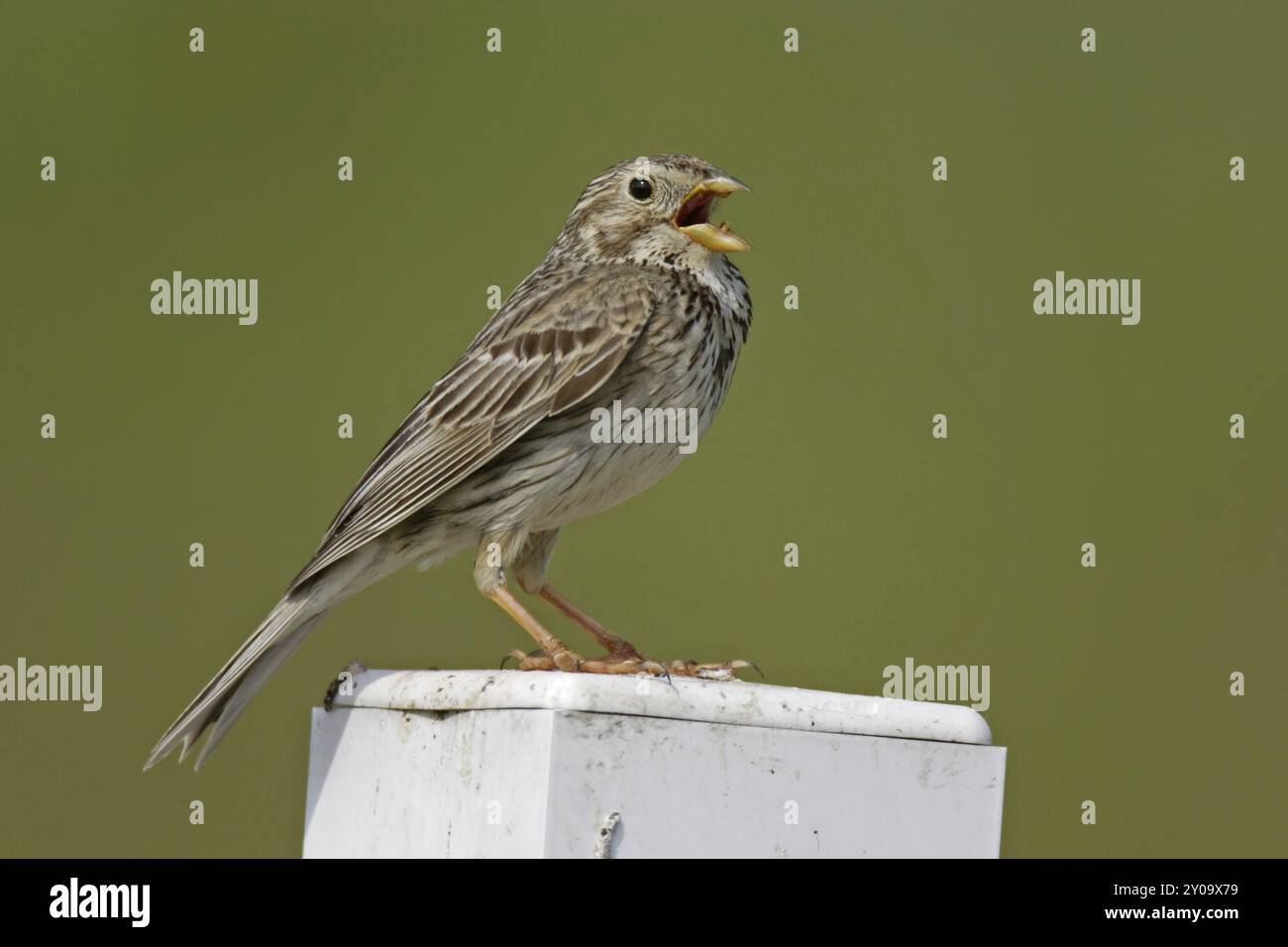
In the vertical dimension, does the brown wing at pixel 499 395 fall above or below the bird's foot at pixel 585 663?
above

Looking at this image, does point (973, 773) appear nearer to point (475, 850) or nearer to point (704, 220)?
point (475, 850)

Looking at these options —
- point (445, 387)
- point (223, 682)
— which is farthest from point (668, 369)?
point (223, 682)

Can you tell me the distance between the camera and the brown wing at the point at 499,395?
5.96 m

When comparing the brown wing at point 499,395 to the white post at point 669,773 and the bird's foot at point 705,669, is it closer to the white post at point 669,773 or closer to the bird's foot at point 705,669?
the bird's foot at point 705,669

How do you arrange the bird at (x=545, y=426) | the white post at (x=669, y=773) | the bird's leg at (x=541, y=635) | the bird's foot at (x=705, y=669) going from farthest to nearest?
the bird at (x=545, y=426) → the bird's leg at (x=541, y=635) → the bird's foot at (x=705, y=669) → the white post at (x=669, y=773)

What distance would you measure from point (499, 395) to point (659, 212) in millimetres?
919

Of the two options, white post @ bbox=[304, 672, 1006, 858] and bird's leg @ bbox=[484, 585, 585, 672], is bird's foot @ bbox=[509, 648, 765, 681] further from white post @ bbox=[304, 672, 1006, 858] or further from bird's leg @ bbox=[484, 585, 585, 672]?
white post @ bbox=[304, 672, 1006, 858]

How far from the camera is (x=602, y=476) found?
235 inches

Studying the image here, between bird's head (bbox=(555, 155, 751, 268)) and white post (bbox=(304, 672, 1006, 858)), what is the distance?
8.01 ft

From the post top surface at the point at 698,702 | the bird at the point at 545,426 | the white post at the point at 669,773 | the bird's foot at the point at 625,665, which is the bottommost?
the white post at the point at 669,773

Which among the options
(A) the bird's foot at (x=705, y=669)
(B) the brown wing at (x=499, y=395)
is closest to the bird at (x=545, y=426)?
(B) the brown wing at (x=499, y=395)

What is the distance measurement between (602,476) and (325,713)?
60.8 inches

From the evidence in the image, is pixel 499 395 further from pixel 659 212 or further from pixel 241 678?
pixel 241 678

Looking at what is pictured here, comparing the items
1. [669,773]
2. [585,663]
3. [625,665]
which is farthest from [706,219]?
[669,773]
